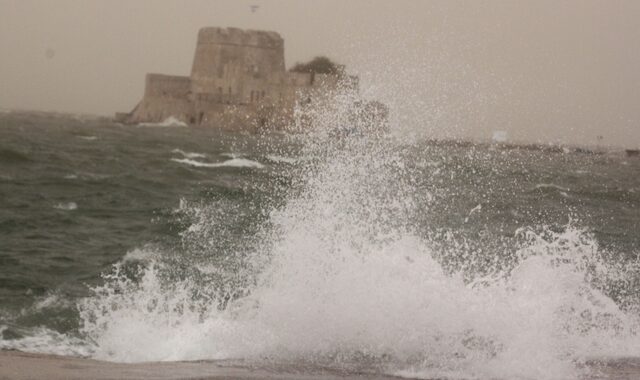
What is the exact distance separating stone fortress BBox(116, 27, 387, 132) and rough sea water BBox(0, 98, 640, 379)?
2225 inches

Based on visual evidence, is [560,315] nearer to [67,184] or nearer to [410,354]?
[410,354]

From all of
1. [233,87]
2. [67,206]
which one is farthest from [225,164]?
[233,87]

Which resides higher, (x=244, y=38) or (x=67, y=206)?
(x=244, y=38)

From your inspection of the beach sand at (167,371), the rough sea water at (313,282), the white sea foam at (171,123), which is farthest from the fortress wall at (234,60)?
the beach sand at (167,371)

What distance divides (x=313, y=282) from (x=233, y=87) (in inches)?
2973

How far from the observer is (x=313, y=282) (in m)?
7.97

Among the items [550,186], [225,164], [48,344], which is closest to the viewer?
[48,344]

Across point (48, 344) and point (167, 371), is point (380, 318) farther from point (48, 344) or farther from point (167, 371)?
point (48, 344)

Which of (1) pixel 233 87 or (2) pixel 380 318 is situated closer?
(2) pixel 380 318

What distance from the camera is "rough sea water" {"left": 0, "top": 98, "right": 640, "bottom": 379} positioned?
23.3 feet

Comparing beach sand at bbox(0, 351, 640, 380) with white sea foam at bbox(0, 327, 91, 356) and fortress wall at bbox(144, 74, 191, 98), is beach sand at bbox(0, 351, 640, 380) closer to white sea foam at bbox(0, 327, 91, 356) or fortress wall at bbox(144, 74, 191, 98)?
white sea foam at bbox(0, 327, 91, 356)

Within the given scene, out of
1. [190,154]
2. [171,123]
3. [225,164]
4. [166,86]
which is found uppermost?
[166,86]

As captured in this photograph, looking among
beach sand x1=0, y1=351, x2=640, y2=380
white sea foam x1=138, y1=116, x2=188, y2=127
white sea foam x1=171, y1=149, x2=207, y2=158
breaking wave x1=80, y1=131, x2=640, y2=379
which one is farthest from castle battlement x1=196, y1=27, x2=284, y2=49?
beach sand x1=0, y1=351, x2=640, y2=380

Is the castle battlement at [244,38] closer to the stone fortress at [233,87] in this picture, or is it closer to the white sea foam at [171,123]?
the stone fortress at [233,87]
